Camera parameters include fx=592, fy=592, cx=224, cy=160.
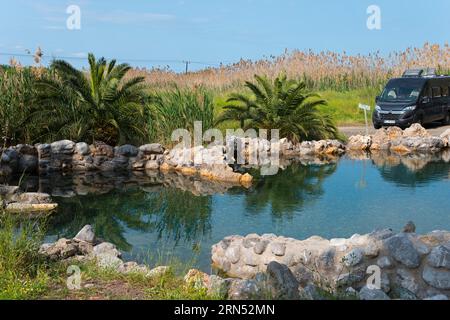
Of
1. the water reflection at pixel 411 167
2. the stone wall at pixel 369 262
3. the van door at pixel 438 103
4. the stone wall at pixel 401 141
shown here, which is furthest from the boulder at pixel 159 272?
the van door at pixel 438 103

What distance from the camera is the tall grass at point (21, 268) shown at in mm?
5152

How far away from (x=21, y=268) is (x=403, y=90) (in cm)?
1869

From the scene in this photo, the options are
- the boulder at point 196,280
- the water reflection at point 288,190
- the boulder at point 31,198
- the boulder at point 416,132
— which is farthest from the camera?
the boulder at point 416,132

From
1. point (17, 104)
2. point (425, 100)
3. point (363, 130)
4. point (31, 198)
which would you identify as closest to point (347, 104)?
point (363, 130)

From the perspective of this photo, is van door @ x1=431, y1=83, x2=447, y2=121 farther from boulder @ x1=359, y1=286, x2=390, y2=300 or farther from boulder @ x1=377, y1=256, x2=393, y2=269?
boulder @ x1=359, y1=286, x2=390, y2=300

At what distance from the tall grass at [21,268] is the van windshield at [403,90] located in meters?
17.8

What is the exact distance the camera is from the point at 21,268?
5.71 metres

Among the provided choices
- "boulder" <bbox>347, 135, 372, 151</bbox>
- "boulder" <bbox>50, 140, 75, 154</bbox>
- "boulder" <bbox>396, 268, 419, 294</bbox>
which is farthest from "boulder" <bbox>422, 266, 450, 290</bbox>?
"boulder" <bbox>347, 135, 372, 151</bbox>

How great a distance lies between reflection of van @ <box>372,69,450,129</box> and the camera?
21.1 metres

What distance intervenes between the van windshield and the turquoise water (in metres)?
7.49

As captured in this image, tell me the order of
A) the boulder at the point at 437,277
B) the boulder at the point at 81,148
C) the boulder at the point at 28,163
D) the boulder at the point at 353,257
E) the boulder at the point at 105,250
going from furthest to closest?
the boulder at the point at 81,148 < the boulder at the point at 28,163 < the boulder at the point at 105,250 < the boulder at the point at 353,257 < the boulder at the point at 437,277

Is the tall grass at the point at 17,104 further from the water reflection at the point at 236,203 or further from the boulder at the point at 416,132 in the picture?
the boulder at the point at 416,132

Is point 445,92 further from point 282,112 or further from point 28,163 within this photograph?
point 28,163
